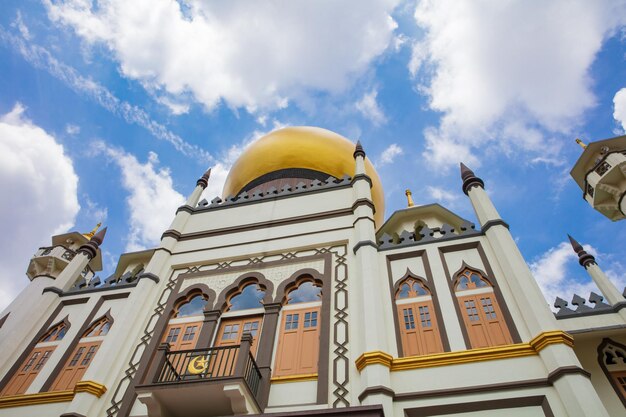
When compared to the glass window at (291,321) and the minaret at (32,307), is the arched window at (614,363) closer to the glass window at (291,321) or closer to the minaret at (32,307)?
the glass window at (291,321)

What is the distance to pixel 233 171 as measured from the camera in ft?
49.3

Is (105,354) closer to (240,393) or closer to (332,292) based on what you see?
(240,393)

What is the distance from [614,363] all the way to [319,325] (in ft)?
16.1

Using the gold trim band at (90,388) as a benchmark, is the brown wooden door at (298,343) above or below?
above

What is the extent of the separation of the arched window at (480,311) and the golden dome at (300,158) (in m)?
5.78

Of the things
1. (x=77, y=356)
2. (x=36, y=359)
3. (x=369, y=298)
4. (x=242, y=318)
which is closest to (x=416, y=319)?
(x=369, y=298)

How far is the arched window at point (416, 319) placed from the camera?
23.1 feet

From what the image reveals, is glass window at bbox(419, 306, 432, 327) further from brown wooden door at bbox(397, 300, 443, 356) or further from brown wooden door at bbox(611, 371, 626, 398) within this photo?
brown wooden door at bbox(611, 371, 626, 398)

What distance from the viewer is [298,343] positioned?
773cm

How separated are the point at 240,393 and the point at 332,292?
279 centimetres

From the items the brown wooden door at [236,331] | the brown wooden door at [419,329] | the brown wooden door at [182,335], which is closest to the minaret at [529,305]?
the brown wooden door at [419,329]

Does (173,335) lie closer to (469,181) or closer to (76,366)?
(76,366)

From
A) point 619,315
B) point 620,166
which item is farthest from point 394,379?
point 620,166

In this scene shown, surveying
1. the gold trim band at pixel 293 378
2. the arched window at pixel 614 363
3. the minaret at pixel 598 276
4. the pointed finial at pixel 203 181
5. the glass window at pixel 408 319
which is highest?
the pointed finial at pixel 203 181
